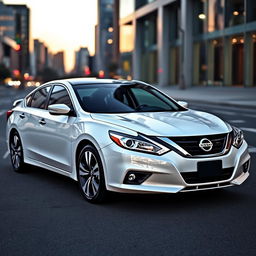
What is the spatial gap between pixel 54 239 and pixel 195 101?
28.6 m

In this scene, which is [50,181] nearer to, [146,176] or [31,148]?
[31,148]

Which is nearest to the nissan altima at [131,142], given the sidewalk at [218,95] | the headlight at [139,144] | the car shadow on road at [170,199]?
the headlight at [139,144]

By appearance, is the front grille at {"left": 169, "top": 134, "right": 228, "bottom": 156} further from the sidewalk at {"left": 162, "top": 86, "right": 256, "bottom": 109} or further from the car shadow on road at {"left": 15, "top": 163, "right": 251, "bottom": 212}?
the sidewalk at {"left": 162, "top": 86, "right": 256, "bottom": 109}

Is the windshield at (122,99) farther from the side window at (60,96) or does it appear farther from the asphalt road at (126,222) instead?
the asphalt road at (126,222)

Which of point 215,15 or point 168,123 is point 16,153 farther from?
point 215,15

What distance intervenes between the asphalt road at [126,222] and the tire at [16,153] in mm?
960

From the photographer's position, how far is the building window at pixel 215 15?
48688 millimetres

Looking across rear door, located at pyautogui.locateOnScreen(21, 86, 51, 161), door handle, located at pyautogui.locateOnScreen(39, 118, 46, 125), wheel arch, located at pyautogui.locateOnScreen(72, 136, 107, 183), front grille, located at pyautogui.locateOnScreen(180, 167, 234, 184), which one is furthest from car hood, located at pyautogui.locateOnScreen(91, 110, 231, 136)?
rear door, located at pyautogui.locateOnScreen(21, 86, 51, 161)

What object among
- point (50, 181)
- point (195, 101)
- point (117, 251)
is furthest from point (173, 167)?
point (195, 101)

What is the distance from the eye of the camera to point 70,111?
23.2 feet

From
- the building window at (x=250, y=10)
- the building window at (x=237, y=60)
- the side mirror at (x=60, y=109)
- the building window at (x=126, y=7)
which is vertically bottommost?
the side mirror at (x=60, y=109)

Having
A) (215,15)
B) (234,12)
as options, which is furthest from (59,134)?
(215,15)

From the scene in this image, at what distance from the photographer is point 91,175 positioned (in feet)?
21.1

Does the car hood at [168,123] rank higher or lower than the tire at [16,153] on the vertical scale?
higher
